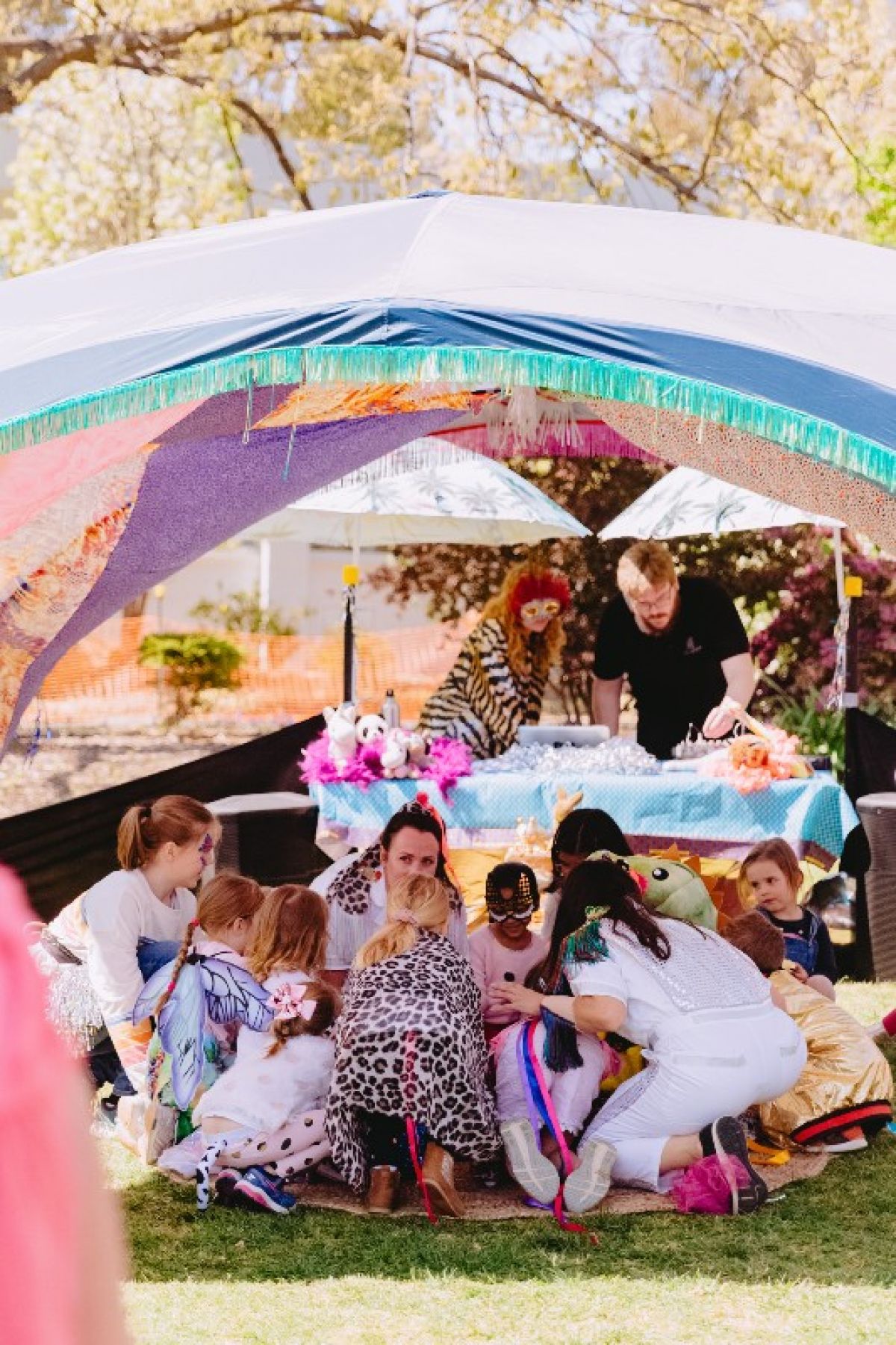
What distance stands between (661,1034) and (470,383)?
1725 millimetres

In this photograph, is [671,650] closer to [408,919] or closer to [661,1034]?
[408,919]

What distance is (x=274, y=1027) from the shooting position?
184 inches

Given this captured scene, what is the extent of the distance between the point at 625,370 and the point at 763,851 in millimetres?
2235

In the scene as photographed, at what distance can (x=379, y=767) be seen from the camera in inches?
293

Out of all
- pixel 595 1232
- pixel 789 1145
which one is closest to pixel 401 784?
pixel 789 1145

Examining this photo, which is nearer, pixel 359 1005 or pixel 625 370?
pixel 625 370

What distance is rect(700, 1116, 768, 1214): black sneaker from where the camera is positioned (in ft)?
14.4

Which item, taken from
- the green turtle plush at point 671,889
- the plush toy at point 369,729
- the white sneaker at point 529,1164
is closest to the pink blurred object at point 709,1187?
the white sneaker at point 529,1164

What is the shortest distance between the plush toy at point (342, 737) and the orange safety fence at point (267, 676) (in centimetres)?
793

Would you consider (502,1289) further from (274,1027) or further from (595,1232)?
(274,1027)

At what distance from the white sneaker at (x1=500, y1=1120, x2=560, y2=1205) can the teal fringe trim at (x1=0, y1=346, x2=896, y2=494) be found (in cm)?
188

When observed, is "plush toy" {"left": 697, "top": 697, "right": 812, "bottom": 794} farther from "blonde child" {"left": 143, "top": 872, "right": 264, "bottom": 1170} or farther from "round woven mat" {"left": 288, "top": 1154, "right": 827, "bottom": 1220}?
"blonde child" {"left": 143, "top": 872, "right": 264, "bottom": 1170}

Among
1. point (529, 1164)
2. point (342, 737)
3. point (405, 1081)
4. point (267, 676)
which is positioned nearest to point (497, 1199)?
point (529, 1164)

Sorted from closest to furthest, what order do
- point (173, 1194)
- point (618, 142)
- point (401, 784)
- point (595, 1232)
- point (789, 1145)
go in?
point (595, 1232), point (173, 1194), point (789, 1145), point (401, 784), point (618, 142)
